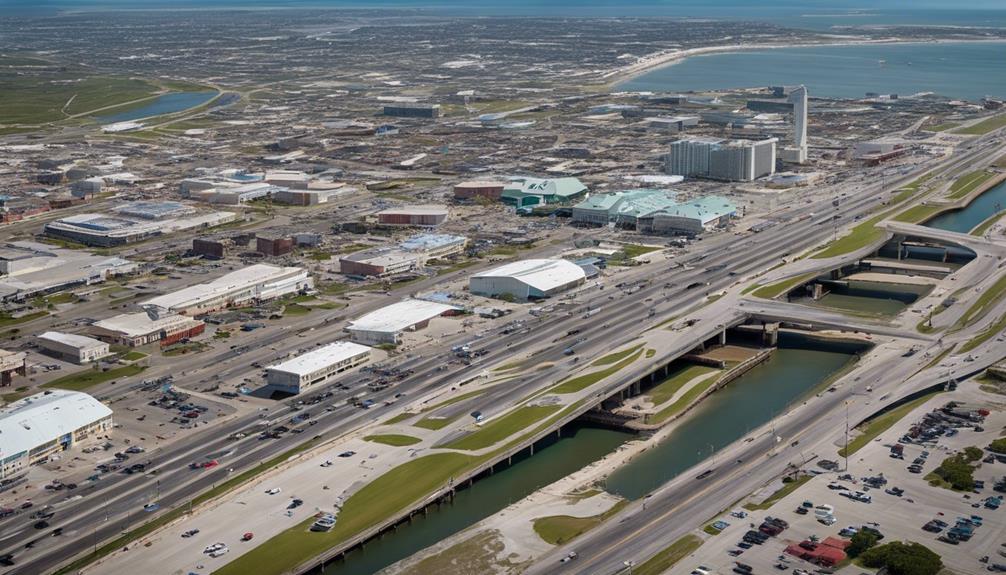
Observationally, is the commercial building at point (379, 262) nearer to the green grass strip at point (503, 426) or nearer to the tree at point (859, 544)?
the green grass strip at point (503, 426)

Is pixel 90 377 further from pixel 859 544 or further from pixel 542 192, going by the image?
pixel 542 192

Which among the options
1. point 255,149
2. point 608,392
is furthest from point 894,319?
point 255,149

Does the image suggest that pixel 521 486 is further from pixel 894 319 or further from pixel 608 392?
pixel 894 319

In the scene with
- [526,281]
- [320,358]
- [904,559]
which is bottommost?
[526,281]

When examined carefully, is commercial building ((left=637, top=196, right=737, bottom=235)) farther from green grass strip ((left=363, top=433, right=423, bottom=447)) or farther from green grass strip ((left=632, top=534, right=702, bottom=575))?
green grass strip ((left=632, top=534, right=702, bottom=575))

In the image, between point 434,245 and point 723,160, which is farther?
point 723,160

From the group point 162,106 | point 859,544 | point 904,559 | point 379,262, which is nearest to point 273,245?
point 379,262
